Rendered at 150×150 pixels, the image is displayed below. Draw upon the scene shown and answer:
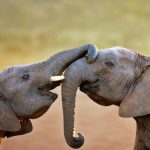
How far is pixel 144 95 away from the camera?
6152 millimetres

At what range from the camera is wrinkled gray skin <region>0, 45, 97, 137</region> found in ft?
20.5

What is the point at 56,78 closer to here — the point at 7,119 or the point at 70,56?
the point at 70,56

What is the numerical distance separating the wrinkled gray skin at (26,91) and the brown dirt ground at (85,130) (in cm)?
446

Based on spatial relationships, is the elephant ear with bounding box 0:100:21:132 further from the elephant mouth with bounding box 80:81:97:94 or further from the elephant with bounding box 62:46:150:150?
the elephant mouth with bounding box 80:81:97:94

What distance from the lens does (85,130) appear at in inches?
432

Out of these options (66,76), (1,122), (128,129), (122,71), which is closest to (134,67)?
Answer: (122,71)

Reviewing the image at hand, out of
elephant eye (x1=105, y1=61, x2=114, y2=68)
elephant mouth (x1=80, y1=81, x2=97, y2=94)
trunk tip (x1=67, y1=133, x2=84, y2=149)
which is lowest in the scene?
trunk tip (x1=67, y1=133, x2=84, y2=149)

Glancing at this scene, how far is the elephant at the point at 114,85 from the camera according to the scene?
6.13 m

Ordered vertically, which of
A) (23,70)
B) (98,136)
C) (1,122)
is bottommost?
(98,136)

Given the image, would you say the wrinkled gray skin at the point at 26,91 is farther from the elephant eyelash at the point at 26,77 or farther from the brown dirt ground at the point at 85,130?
the brown dirt ground at the point at 85,130

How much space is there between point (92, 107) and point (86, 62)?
16.3 ft

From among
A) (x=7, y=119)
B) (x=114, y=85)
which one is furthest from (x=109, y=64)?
(x=7, y=119)

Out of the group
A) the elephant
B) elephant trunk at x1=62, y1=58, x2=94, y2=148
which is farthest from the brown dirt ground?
elephant trunk at x1=62, y1=58, x2=94, y2=148

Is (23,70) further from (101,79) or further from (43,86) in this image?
(101,79)
